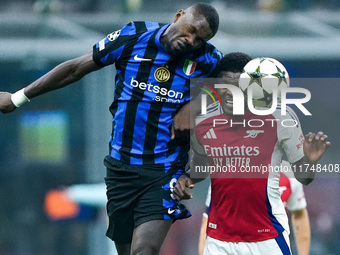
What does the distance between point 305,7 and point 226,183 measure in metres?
4.05

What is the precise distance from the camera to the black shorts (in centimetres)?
441

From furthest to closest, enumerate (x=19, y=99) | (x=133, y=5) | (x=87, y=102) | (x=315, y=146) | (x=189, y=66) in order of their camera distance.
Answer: (x=87, y=102) < (x=133, y=5) < (x=19, y=99) < (x=189, y=66) < (x=315, y=146)

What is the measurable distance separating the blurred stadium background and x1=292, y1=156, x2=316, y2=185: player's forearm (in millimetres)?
3442

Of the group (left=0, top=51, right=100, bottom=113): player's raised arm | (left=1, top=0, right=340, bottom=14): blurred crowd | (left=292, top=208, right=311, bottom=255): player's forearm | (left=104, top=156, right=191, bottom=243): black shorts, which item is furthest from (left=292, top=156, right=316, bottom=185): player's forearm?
(left=1, top=0, right=340, bottom=14): blurred crowd

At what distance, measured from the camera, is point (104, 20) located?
760cm

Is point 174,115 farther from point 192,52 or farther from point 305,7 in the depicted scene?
point 305,7

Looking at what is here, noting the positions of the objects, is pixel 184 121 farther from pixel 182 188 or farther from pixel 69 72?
pixel 69 72

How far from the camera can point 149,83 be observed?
4.39 meters

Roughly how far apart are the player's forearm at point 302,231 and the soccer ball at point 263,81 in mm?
1958

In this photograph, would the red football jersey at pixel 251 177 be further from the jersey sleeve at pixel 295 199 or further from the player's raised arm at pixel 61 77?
the jersey sleeve at pixel 295 199

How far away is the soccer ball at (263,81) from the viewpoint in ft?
14.0

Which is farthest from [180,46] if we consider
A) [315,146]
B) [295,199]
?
[295,199]

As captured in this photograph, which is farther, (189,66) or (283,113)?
(189,66)

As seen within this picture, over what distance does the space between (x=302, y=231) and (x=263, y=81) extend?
6.96ft
